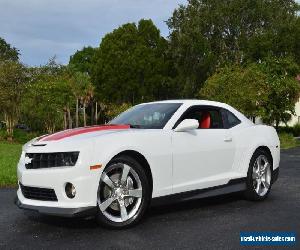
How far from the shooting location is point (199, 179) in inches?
280

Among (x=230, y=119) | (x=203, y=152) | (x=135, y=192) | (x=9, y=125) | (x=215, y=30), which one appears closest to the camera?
(x=135, y=192)

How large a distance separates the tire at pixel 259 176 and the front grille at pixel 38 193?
10.9 ft

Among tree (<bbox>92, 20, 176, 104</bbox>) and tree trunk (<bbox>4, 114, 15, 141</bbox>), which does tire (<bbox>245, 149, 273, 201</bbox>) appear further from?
tree (<bbox>92, 20, 176, 104</bbox>)

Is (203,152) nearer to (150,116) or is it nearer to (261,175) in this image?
(150,116)

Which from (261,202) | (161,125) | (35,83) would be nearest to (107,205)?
(161,125)

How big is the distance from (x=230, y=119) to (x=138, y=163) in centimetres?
230

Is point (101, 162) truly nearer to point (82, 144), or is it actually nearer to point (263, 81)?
point (82, 144)

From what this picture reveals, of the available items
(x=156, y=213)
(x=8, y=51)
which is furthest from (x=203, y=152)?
(x=8, y=51)

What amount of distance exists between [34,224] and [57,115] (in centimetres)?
3900

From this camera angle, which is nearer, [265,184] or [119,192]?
[119,192]

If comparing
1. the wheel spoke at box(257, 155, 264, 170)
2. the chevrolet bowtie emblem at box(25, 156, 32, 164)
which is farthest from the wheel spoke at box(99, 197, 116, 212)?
the wheel spoke at box(257, 155, 264, 170)

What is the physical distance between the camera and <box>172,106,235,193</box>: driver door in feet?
22.4

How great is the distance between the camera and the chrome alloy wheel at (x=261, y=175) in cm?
822

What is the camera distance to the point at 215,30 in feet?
163
